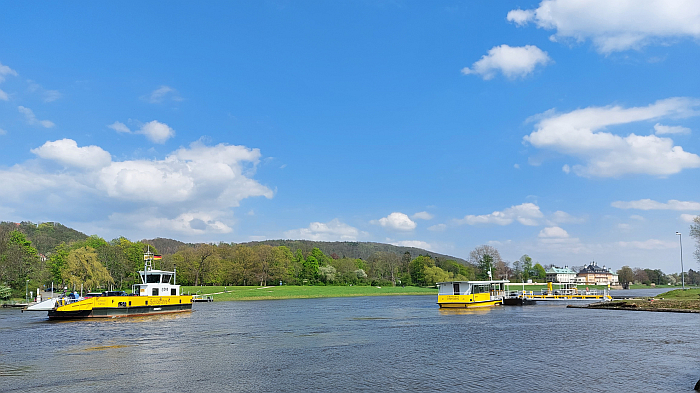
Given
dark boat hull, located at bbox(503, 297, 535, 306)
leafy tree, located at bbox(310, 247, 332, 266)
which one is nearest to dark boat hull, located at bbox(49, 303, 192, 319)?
dark boat hull, located at bbox(503, 297, 535, 306)

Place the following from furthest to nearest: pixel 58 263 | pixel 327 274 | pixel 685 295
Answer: pixel 327 274 → pixel 58 263 → pixel 685 295

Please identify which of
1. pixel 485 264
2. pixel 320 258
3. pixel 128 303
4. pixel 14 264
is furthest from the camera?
pixel 320 258

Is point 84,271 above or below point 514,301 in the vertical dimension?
above

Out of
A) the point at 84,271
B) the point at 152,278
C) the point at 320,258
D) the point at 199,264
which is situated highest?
the point at 152,278

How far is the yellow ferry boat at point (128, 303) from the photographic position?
5531 centimetres

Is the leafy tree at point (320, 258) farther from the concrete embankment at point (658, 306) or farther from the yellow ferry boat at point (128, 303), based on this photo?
the concrete embankment at point (658, 306)

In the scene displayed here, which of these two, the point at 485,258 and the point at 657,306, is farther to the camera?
the point at 485,258

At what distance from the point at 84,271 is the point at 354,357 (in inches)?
3493

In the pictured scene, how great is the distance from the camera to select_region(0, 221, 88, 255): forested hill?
147 meters

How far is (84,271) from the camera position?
98625 mm

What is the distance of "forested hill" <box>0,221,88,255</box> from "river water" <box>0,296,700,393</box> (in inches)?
4540

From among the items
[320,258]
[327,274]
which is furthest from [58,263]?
[320,258]

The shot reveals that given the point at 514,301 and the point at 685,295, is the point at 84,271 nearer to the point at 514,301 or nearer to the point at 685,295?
the point at 514,301

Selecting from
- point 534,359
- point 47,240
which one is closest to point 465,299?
point 534,359
